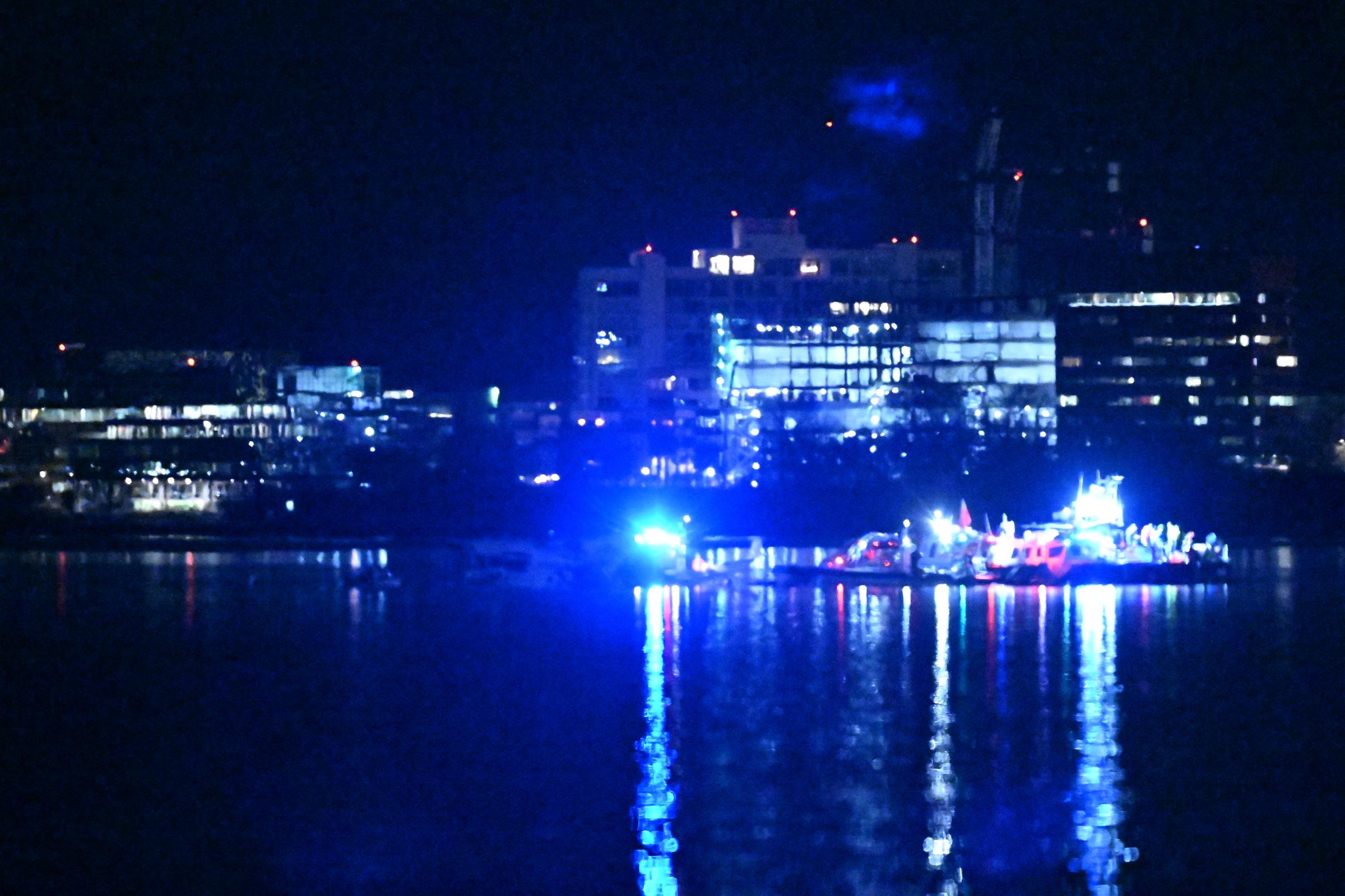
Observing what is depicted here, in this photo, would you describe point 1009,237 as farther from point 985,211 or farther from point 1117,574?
point 1117,574

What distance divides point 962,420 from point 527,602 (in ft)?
134

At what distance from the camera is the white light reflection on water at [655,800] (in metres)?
8.59

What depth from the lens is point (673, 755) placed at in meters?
12.1

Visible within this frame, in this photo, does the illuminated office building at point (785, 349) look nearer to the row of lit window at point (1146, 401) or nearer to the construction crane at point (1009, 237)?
the row of lit window at point (1146, 401)

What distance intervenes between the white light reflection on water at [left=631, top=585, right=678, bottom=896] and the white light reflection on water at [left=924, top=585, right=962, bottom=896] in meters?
1.27

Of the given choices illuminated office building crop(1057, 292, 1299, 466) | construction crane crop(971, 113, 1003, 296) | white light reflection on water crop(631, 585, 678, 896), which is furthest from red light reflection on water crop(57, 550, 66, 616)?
construction crane crop(971, 113, 1003, 296)

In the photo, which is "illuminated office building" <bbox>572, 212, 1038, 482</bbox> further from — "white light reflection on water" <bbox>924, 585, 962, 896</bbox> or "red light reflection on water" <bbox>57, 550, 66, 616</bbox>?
"white light reflection on water" <bbox>924, 585, 962, 896</bbox>

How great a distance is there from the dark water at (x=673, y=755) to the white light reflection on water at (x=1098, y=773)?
4 centimetres

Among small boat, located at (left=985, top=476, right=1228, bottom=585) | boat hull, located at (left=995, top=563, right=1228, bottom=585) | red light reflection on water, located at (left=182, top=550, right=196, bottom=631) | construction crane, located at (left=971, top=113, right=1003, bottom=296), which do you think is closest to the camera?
red light reflection on water, located at (left=182, top=550, right=196, bottom=631)

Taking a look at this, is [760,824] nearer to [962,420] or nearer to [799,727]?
[799,727]

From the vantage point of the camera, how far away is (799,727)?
43.9ft

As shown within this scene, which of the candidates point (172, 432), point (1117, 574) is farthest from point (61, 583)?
point (172, 432)

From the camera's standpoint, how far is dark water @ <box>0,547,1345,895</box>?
880 cm

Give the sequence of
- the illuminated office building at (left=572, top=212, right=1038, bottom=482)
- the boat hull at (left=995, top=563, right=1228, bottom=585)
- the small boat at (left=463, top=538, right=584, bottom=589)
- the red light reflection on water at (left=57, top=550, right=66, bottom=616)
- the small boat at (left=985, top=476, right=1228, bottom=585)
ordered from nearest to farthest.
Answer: the red light reflection on water at (left=57, top=550, right=66, bottom=616), the boat hull at (left=995, top=563, right=1228, bottom=585), the small boat at (left=985, top=476, right=1228, bottom=585), the small boat at (left=463, top=538, right=584, bottom=589), the illuminated office building at (left=572, top=212, right=1038, bottom=482)
